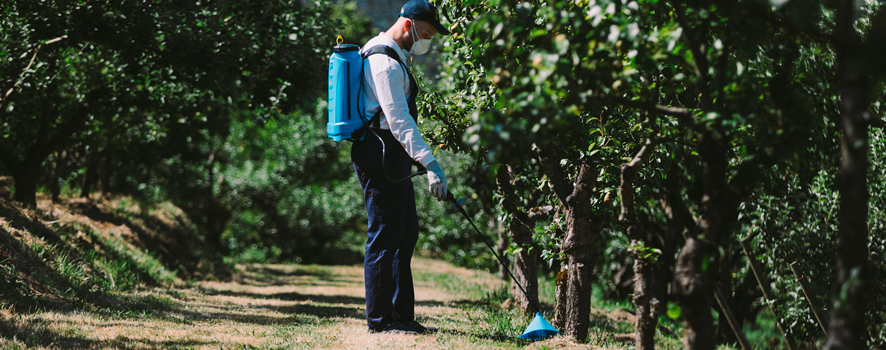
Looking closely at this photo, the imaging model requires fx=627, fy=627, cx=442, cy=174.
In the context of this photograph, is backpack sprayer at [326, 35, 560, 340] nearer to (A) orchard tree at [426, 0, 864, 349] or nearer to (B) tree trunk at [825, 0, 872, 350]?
(A) orchard tree at [426, 0, 864, 349]

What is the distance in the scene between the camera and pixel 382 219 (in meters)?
3.77

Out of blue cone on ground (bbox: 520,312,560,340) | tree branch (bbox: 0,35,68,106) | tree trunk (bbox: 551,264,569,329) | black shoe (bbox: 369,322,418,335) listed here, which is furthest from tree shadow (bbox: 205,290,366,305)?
blue cone on ground (bbox: 520,312,560,340)

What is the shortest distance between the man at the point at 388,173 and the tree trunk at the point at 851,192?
2.14m

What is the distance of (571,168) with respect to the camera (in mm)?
4258

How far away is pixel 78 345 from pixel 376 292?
157cm

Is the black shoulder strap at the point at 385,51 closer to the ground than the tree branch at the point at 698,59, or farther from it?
farther from it

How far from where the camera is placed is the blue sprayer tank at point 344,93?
3754 mm

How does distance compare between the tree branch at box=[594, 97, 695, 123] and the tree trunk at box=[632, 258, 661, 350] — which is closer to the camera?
the tree branch at box=[594, 97, 695, 123]

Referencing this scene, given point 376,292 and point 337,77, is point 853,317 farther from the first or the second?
point 337,77

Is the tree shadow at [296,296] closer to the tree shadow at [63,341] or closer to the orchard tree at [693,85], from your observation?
the tree shadow at [63,341]

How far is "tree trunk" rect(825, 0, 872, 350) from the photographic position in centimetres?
186

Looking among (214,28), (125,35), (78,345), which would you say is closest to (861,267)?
(78,345)

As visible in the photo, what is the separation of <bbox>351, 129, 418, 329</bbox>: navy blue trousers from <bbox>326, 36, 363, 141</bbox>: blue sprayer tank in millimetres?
150

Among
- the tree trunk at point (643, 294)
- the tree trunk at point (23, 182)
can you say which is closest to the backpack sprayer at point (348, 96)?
the tree trunk at point (643, 294)
